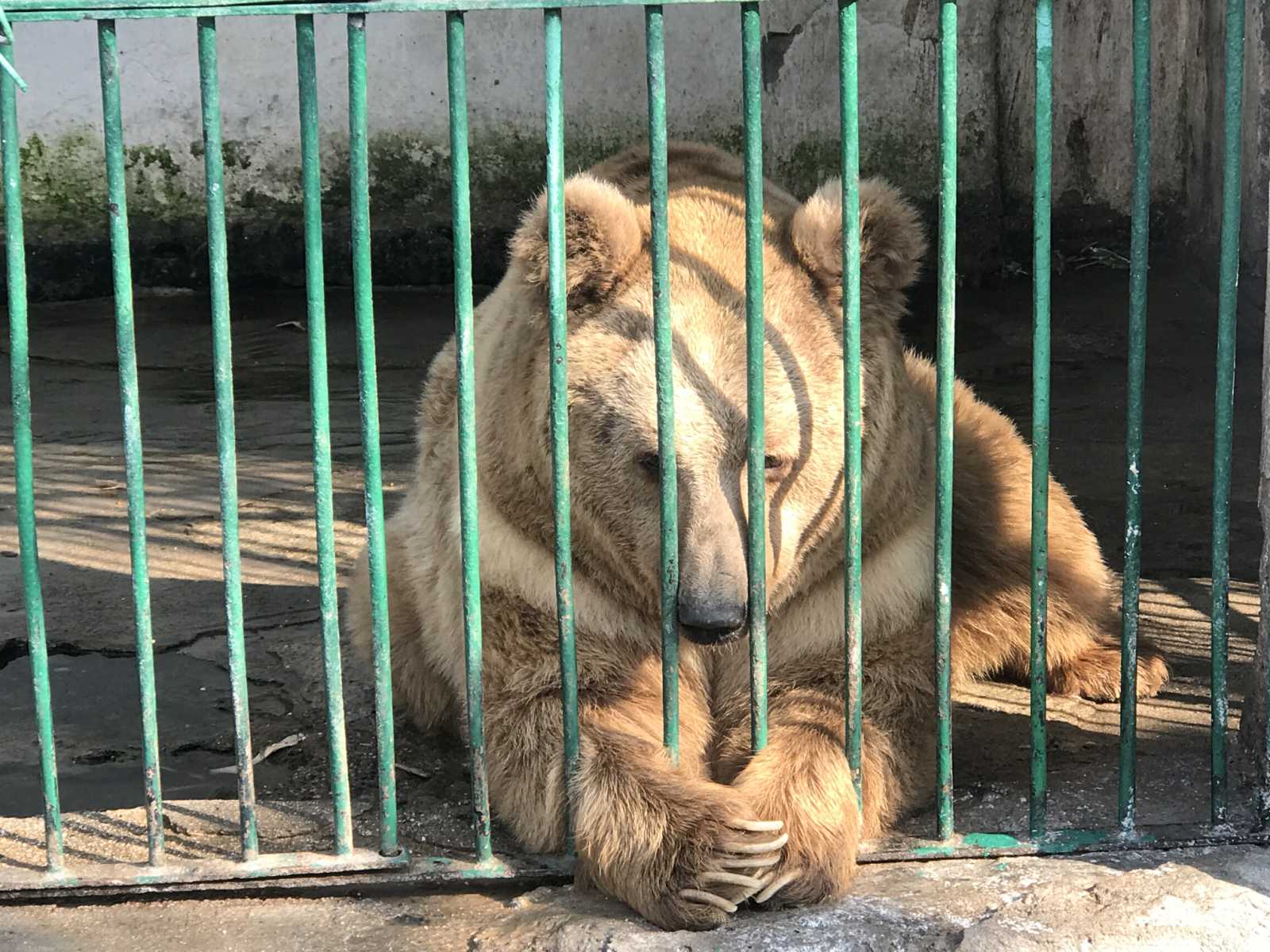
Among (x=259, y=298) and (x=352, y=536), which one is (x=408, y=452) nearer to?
(x=352, y=536)

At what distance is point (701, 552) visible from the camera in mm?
2754

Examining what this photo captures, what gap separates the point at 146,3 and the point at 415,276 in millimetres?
7624

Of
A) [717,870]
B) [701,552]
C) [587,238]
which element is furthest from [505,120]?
[717,870]

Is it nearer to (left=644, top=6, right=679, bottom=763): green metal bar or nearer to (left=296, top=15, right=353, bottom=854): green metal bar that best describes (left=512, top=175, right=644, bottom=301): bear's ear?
(left=644, top=6, right=679, bottom=763): green metal bar

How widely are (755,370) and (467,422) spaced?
0.48 m

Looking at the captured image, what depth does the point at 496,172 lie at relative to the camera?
32.4 ft

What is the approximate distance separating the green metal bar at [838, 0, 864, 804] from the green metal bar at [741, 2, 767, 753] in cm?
14

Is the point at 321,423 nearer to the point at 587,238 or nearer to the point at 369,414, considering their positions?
the point at 369,414

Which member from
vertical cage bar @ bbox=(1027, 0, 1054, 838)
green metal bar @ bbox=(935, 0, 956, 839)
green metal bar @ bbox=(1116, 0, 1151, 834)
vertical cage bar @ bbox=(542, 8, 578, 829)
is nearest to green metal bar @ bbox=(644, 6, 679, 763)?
vertical cage bar @ bbox=(542, 8, 578, 829)

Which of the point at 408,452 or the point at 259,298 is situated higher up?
the point at 259,298

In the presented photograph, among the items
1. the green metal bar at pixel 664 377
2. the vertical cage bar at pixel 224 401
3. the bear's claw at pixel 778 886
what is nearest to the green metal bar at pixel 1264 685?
the bear's claw at pixel 778 886

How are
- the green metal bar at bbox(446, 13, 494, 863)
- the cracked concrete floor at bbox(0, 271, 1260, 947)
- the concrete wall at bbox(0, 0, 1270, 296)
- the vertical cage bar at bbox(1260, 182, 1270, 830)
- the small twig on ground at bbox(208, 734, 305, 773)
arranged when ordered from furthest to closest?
the concrete wall at bbox(0, 0, 1270, 296) < the small twig on ground at bbox(208, 734, 305, 773) < the cracked concrete floor at bbox(0, 271, 1260, 947) < the vertical cage bar at bbox(1260, 182, 1270, 830) < the green metal bar at bbox(446, 13, 494, 863)

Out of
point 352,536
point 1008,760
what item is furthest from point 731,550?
point 352,536

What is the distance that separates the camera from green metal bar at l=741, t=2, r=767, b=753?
98.0 inches
